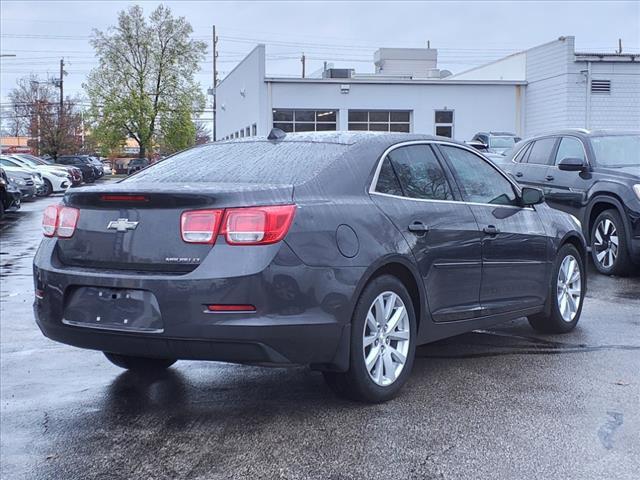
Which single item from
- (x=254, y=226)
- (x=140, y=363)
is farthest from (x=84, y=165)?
(x=254, y=226)

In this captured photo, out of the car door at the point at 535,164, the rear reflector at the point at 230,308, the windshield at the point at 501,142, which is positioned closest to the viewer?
the rear reflector at the point at 230,308

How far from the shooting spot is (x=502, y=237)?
5.79 metres

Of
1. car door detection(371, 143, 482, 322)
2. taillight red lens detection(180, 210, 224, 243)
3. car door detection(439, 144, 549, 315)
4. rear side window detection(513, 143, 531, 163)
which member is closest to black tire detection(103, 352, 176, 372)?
taillight red lens detection(180, 210, 224, 243)

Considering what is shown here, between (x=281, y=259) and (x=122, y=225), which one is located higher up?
(x=122, y=225)

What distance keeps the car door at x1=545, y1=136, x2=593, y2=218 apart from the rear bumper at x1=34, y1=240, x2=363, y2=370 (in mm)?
6410

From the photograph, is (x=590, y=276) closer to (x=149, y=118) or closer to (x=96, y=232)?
(x=96, y=232)

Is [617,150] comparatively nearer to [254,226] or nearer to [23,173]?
[254,226]

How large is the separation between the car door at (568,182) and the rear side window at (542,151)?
0.60ft

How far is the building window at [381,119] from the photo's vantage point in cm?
3891

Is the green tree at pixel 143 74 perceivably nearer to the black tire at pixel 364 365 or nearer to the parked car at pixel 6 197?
the parked car at pixel 6 197

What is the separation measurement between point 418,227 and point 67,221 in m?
2.05

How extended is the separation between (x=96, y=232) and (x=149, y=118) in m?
58.7

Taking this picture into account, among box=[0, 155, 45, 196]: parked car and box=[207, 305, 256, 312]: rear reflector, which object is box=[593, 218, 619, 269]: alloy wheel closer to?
box=[207, 305, 256, 312]: rear reflector

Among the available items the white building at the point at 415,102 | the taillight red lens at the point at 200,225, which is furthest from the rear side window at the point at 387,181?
the white building at the point at 415,102
